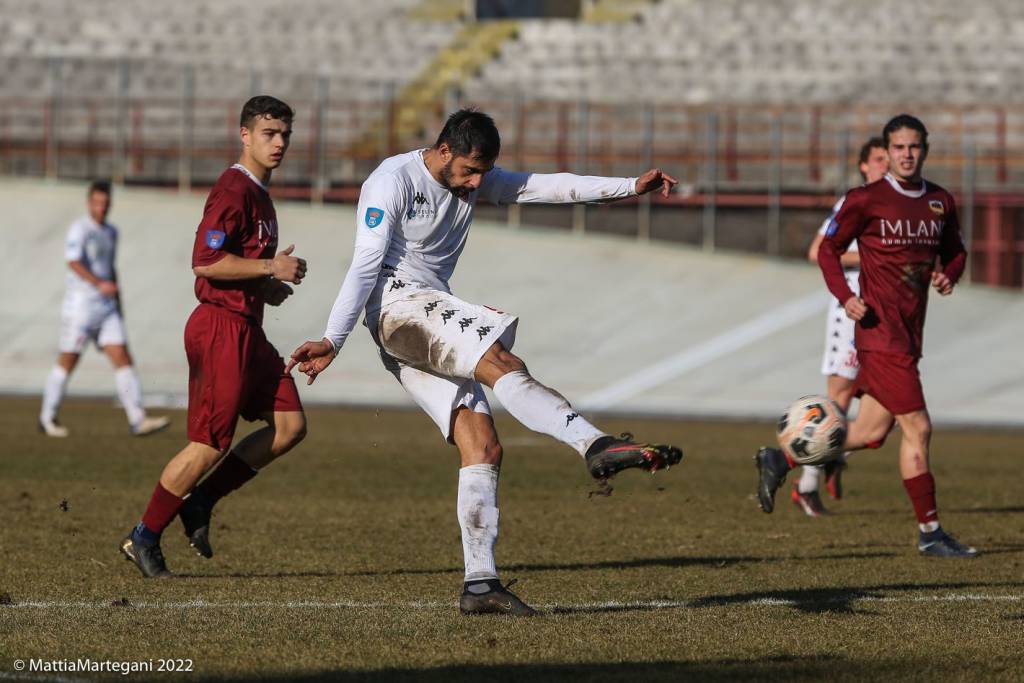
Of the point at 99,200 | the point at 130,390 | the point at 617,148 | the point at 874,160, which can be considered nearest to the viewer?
the point at 874,160

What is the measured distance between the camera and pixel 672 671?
18.0 feet

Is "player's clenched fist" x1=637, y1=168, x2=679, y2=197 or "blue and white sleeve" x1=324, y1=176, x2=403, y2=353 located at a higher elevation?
"player's clenched fist" x1=637, y1=168, x2=679, y2=197

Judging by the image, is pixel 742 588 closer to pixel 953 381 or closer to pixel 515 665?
pixel 515 665

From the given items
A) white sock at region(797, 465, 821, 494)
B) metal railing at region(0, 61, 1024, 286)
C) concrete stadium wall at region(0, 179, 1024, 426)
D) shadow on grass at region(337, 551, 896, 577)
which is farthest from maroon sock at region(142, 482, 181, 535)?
metal railing at region(0, 61, 1024, 286)

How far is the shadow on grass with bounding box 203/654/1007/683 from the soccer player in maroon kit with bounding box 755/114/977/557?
136 inches

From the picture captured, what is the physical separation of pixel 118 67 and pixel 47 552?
869 inches

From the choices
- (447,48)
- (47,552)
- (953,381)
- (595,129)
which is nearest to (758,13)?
(447,48)

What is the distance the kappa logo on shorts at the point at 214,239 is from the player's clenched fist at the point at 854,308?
324cm

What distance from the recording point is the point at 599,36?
115 feet

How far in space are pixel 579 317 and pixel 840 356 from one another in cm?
1225

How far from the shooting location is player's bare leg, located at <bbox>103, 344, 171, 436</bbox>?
15.1 meters

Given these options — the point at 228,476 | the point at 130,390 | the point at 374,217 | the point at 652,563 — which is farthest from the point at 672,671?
the point at 130,390

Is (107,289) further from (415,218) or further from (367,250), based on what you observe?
(367,250)

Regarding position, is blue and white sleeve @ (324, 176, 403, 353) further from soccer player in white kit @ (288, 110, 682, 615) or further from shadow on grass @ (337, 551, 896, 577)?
shadow on grass @ (337, 551, 896, 577)
